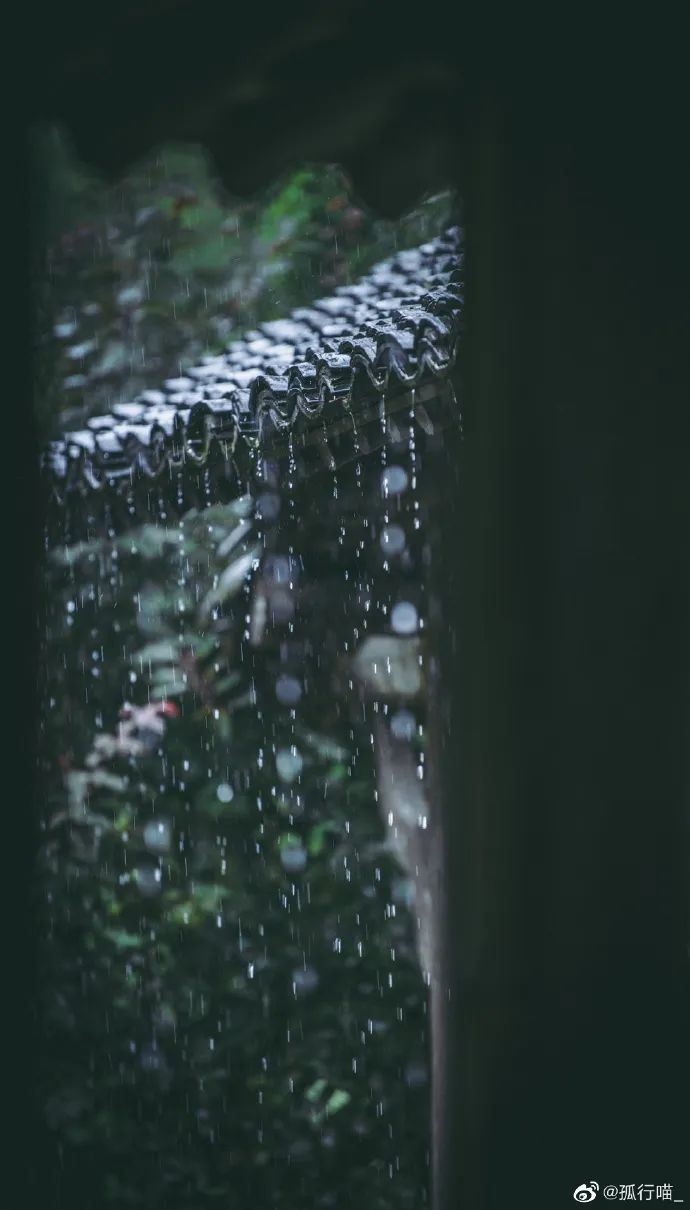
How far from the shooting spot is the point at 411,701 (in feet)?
8.51

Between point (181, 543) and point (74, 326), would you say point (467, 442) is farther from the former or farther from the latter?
point (74, 326)

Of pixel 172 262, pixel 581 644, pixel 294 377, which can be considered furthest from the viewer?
pixel 172 262

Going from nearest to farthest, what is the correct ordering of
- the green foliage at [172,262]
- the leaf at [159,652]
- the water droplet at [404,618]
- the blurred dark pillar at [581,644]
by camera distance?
1. the blurred dark pillar at [581,644]
2. the water droplet at [404,618]
3. the leaf at [159,652]
4. the green foliage at [172,262]

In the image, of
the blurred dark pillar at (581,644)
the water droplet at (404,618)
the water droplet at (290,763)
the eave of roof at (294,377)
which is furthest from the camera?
the water droplet at (290,763)

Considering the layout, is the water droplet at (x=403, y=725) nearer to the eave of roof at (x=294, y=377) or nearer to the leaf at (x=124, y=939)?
the eave of roof at (x=294, y=377)

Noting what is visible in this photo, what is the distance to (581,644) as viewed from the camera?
54 centimetres

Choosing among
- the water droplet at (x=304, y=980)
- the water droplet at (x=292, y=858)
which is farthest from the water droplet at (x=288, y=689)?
the water droplet at (x=304, y=980)

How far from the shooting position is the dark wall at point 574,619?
21.0 inches

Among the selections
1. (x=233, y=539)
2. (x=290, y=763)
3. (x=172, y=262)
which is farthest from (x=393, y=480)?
(x=172, y=262)

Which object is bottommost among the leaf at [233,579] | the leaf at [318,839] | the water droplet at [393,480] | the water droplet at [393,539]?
the leaf at [318,839]

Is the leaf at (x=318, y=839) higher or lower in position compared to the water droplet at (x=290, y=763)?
lower

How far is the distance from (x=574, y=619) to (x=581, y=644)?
0.01 meters

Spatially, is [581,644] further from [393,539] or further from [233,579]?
[233,579]

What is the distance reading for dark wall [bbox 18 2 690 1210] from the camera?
53 centimetres
